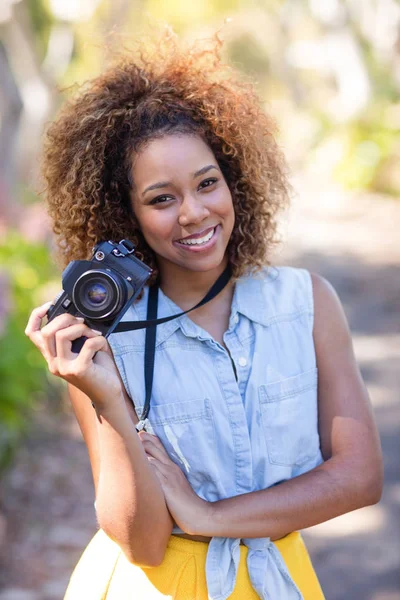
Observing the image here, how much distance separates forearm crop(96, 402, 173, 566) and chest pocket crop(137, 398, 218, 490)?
0.38ft

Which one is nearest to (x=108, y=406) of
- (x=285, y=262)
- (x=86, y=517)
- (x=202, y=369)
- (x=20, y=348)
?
(x=202, y=369)

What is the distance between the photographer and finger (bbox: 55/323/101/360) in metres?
1.52

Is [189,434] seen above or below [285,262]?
above

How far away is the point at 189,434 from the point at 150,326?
25cm

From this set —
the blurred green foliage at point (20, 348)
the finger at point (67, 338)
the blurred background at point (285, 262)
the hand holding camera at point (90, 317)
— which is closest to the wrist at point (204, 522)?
the hand holding camera at point (90, 317)

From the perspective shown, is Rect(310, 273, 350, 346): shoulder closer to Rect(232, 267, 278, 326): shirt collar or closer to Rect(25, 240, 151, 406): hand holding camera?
Rect(232, 267, 278, 326): shirt collar

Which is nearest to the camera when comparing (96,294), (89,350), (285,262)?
(89,350)

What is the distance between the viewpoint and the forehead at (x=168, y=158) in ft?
5.80

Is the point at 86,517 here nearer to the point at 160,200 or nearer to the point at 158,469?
the point at 158,469

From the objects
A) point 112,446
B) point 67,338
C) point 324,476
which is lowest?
point 324,476

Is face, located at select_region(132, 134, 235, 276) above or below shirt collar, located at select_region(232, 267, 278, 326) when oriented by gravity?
above

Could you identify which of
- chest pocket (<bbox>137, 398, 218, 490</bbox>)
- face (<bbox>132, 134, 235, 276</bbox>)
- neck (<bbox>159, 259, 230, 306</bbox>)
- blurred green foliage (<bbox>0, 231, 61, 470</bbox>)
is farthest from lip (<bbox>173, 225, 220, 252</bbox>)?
blurred green foliage (<bbox>0, 231, 61, 470</bbox>)

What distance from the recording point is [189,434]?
176 cm

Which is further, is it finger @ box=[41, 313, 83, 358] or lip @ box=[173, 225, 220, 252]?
lip @ box=[173, 225, 220, 252]
